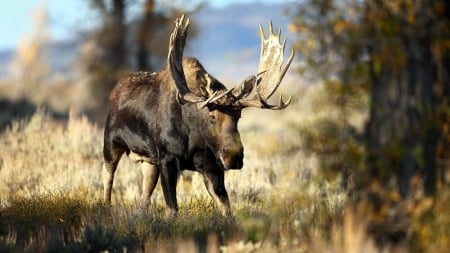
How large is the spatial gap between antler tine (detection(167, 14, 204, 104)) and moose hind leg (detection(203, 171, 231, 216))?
0.92m

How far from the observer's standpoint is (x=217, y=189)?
11305mm

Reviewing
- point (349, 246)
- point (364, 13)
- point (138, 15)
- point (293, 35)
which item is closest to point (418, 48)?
point (364, 13)

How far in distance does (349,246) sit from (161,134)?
17.5 feet

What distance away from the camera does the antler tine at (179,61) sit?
11477 mm

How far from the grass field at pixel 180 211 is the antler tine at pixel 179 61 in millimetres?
1254

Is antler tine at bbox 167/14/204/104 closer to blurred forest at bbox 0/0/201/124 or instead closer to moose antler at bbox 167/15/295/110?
moose antler at bbox 167/15/295/110

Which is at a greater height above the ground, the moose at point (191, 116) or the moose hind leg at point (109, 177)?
the moose at point (191, 116)

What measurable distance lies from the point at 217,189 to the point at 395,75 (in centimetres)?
422

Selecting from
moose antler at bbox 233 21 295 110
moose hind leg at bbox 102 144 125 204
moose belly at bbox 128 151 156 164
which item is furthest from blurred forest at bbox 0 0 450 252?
moose hind leg at bbox 102 144 125 204

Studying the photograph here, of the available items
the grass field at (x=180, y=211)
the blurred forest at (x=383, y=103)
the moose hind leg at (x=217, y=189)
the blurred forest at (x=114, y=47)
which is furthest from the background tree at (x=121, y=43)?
the blurred forest at (x=383, y=103)

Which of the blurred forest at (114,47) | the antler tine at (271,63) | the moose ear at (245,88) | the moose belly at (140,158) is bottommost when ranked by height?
the moose belly at (140,158)

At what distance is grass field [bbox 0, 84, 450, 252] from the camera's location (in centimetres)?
759

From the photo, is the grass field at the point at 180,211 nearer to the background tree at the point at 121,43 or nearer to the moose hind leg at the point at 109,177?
the moose hind leg at the point at 109,177

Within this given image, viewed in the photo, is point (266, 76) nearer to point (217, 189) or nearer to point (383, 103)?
point (217, 189)
